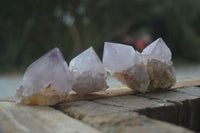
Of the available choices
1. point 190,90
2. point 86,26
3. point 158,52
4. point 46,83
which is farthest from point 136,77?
point 86,26

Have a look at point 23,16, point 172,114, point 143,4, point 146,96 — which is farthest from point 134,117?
point 143,4

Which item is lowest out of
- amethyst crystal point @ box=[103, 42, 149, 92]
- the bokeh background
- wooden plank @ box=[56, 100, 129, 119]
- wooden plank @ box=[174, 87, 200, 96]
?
wooden plank @ box=[56, 100, 129, 119]

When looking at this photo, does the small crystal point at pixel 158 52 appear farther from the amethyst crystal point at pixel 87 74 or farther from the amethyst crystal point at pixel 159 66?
the amethyst crystal point at pixel 87 74

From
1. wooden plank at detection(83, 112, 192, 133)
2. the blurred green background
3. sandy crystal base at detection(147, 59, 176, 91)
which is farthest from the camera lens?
the blurred green background

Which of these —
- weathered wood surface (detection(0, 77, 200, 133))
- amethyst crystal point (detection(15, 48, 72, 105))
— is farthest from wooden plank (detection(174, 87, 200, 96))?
amethyst crystal point (detection(15, 48, 72, 105))

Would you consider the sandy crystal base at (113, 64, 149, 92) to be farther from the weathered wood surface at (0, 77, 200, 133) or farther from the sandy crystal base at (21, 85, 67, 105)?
the sandy crystal base at (21, 85, 67, 105)

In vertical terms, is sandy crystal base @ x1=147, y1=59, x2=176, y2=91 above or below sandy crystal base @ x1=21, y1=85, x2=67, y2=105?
above

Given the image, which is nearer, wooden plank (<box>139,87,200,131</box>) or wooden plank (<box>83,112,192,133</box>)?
wooden plank (<box>83,112,192,133</box>)

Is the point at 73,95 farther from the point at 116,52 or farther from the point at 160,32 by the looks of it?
the point at 160,32
